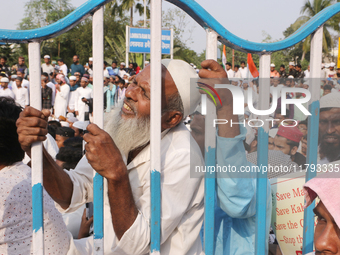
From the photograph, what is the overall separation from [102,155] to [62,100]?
1170 centimetres

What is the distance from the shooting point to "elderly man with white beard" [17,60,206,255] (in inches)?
49.8

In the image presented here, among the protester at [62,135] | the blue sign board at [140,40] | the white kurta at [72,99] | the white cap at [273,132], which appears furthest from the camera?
the blue sign board at [140,40]

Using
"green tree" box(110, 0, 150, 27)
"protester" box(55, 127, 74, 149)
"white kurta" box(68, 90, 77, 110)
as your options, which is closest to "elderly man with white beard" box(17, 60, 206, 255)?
"protester" box(55, 127, 74, 149)

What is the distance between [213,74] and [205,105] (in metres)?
0.14

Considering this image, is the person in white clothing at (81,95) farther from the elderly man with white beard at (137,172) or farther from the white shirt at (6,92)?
the elderly man with white beard at (137,172)

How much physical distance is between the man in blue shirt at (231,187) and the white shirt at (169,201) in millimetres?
116

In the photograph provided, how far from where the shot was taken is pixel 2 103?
1815 mm

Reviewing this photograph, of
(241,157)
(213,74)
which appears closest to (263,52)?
(213,74)

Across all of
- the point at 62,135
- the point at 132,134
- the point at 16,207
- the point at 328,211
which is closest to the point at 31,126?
the point at 132,134

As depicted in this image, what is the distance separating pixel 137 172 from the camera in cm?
155

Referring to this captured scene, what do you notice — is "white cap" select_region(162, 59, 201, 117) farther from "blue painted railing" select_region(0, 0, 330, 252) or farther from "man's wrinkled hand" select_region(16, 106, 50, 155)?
"man's wrinkled hand" select_region(16, 106, 50, 155)

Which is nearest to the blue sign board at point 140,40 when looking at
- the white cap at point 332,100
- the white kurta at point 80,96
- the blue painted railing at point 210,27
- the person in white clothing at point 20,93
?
the white kurta at point 80,96

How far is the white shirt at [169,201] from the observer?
135cm

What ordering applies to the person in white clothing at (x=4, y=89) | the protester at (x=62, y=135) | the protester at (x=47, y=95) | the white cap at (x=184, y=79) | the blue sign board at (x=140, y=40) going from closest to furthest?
the white cap at (x=184, y=79)
the protester at (x=62, y=135)
the protester at (x=47, y=95)
the person in white clothing at (x=4, y=89)
the blue sign board at (x=140, y=40)
